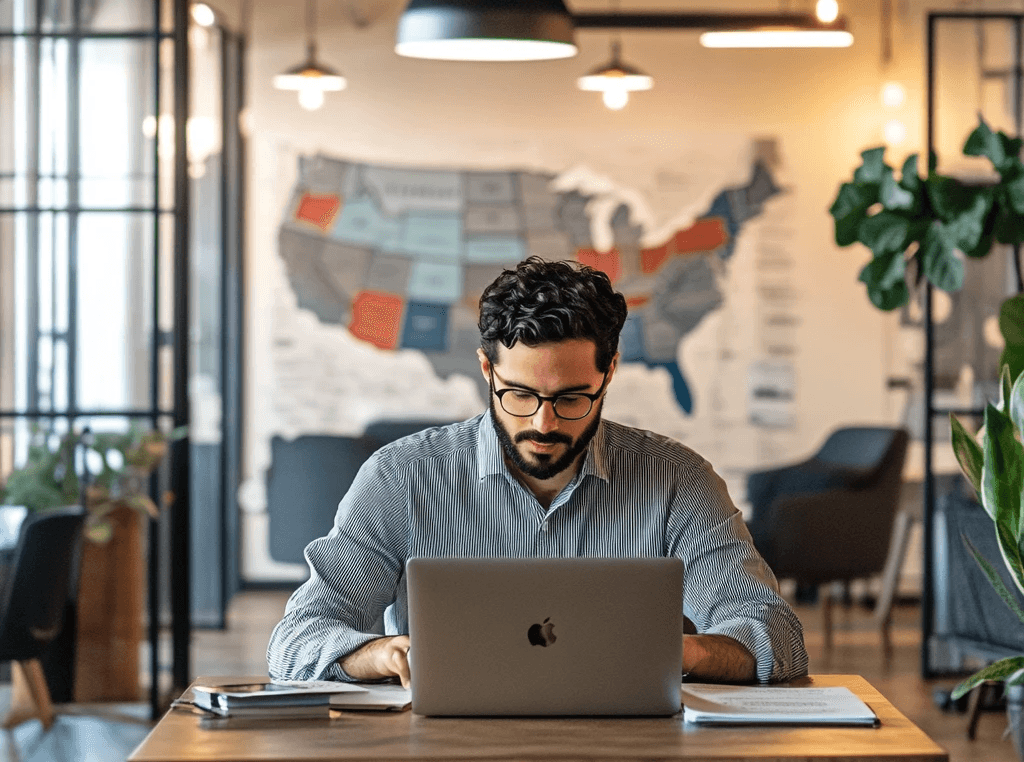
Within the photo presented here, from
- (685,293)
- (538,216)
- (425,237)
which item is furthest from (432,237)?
(685,293)

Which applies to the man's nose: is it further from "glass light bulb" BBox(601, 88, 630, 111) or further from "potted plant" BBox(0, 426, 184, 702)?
"glass light bulb" BBox(601, 88, 630, 111)

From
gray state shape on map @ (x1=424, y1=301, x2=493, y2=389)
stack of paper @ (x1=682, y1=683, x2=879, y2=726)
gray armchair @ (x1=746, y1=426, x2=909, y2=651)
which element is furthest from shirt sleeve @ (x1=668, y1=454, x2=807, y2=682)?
gray state shape on map @ (x1=424, y1=301, x2=493, y2=389)

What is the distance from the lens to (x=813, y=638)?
7.05 metres

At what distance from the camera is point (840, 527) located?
6656 mm

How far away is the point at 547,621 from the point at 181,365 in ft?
12.1

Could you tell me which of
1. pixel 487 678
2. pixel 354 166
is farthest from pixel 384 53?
pixel 487 678

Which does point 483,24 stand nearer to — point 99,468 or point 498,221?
point 99,468

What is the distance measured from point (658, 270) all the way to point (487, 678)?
21.0 feet

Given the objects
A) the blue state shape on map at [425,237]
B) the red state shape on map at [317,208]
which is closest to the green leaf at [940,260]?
the blue state shape on map at [425,237]

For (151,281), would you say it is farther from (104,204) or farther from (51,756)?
(51,756)

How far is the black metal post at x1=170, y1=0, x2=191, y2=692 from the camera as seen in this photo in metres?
5.36

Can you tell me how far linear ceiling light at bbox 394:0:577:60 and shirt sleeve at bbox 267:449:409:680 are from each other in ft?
2.85

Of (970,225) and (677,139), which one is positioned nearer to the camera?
(970,225)

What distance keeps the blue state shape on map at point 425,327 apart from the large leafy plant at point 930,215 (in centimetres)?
331
